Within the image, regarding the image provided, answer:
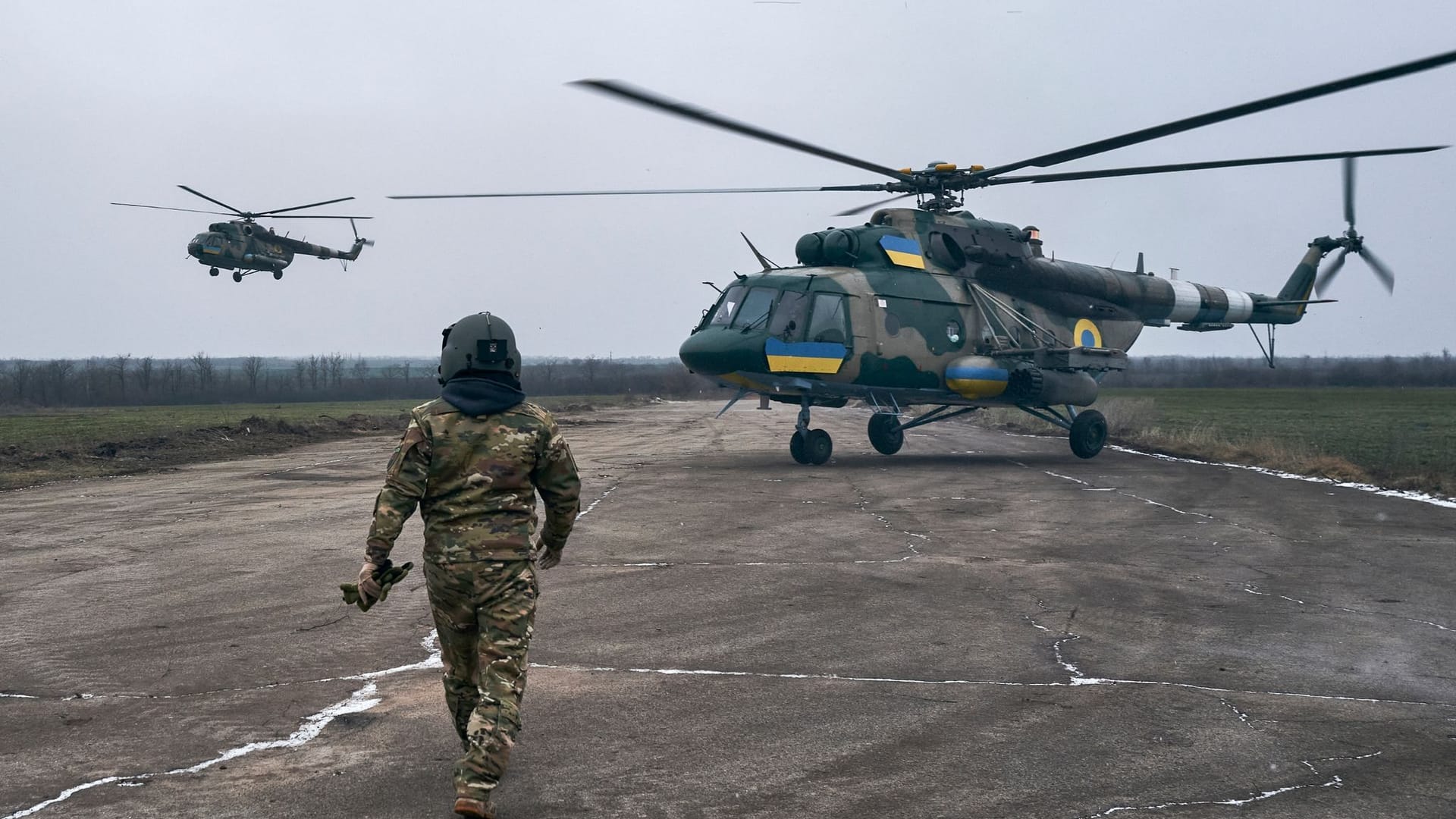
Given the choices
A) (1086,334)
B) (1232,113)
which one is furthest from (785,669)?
(1086,334)

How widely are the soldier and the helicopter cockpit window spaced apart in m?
12.8

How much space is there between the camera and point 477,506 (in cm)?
459

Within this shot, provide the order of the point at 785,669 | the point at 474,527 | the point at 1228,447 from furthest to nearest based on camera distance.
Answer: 1. the point at 1228,447
2. the point at 785,669
3. the point at 474,527

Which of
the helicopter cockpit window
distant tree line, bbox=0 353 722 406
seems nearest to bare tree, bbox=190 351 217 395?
distant tree line, bbox=0 353 722 406

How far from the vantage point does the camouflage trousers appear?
4316 mm

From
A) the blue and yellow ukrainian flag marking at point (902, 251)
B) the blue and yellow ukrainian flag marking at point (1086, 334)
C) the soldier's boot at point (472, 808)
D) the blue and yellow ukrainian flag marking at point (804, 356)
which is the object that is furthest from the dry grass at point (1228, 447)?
the soldier's boot at point (472, 808)

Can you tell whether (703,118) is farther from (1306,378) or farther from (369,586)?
(1306,378)

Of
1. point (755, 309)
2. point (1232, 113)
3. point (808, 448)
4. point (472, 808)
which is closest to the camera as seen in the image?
point (472, 808)

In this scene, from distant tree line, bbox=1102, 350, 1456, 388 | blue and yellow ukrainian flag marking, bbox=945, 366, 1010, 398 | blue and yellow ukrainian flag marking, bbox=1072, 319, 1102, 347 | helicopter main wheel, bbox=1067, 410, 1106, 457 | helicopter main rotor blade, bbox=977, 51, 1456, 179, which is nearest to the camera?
helicopter main rotor blade, bbox=977, 51, 1456, 179

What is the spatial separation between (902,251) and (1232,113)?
8171mm

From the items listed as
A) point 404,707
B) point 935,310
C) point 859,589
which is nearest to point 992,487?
point 935,310

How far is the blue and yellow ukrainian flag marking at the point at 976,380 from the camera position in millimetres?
19047

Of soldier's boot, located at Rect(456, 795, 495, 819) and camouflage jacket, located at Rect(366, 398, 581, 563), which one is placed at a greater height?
camouflage jacket, located at Rect(366, 398, 581, 563)

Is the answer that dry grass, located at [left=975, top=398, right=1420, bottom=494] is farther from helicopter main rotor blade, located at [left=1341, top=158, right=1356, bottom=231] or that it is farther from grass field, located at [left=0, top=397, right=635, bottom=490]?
grass field, located at [left=0, top=397, right=635, bottom=490]
